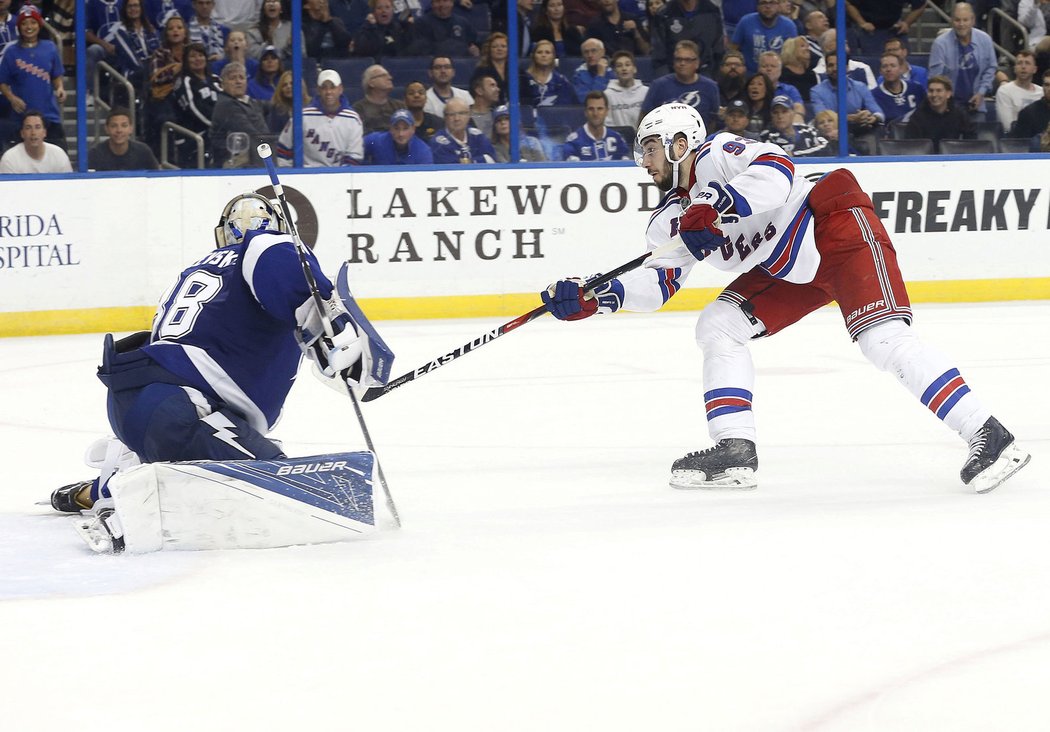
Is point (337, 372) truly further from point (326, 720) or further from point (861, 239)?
point (861, 239)

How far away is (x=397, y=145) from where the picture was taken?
328 inches

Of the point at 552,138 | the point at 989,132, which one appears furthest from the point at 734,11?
Answer: the point at 989,132

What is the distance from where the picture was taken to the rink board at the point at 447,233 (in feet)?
25.4

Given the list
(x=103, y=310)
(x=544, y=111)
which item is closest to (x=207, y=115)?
(x=103, y=310)

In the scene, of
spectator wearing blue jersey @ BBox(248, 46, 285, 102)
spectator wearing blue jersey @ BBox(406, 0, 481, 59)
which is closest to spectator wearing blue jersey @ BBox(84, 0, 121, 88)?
spectator wearing blue jersey @ BBox(248, 46, 285, 102)

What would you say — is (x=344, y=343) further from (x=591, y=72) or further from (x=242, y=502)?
(x=591, y=72)

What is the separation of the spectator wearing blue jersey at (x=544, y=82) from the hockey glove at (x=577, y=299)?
4.83m

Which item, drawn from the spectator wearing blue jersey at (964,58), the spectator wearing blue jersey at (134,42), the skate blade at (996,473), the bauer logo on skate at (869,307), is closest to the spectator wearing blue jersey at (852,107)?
the spectator wearing blue jersey at (964,58)

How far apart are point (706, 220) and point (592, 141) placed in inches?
200

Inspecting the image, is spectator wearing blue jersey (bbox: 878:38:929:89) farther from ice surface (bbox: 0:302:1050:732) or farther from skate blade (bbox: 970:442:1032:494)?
skate blade (bbox: 970:442:1032:494)

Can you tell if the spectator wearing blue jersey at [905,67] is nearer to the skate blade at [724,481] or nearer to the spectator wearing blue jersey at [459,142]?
the spectator wearing blue jersey at [459,142]

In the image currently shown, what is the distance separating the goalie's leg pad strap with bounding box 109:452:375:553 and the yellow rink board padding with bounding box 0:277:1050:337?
198 inches

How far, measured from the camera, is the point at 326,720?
6.56 feet

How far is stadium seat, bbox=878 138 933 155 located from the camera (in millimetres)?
8945
